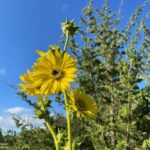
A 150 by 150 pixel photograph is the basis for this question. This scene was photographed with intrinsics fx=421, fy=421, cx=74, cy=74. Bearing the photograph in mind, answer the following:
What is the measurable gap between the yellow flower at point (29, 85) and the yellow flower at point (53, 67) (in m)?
0.03

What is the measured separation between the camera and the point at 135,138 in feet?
19.7

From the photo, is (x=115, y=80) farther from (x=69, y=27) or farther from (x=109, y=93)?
(x=69, y=27)

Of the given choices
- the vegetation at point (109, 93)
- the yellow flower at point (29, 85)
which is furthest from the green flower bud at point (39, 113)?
the vegetation at point (109, 93)

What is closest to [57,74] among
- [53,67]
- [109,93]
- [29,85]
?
[53,67]

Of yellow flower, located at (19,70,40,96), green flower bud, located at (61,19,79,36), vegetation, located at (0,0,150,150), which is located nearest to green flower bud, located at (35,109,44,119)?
yellow flower, located at (19,70,40,96)

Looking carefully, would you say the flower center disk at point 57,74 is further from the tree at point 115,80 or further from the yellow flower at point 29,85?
the tree at point 115,80

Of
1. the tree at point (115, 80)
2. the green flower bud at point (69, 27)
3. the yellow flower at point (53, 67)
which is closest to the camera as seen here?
the yellow flower at point (53, 67)

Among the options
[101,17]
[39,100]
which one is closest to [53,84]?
[39,100]

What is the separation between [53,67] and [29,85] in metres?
0.15

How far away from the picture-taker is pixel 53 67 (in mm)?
2012

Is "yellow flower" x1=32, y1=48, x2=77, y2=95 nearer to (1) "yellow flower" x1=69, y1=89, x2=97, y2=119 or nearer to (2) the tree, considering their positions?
(1) "yellow flower" x1=69, y1=89, x2=97, y2=119

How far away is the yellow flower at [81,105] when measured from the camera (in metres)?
2.02

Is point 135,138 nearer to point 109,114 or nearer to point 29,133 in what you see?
point 109,114

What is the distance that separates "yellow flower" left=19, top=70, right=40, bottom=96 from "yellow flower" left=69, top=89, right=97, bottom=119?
0.58ft
